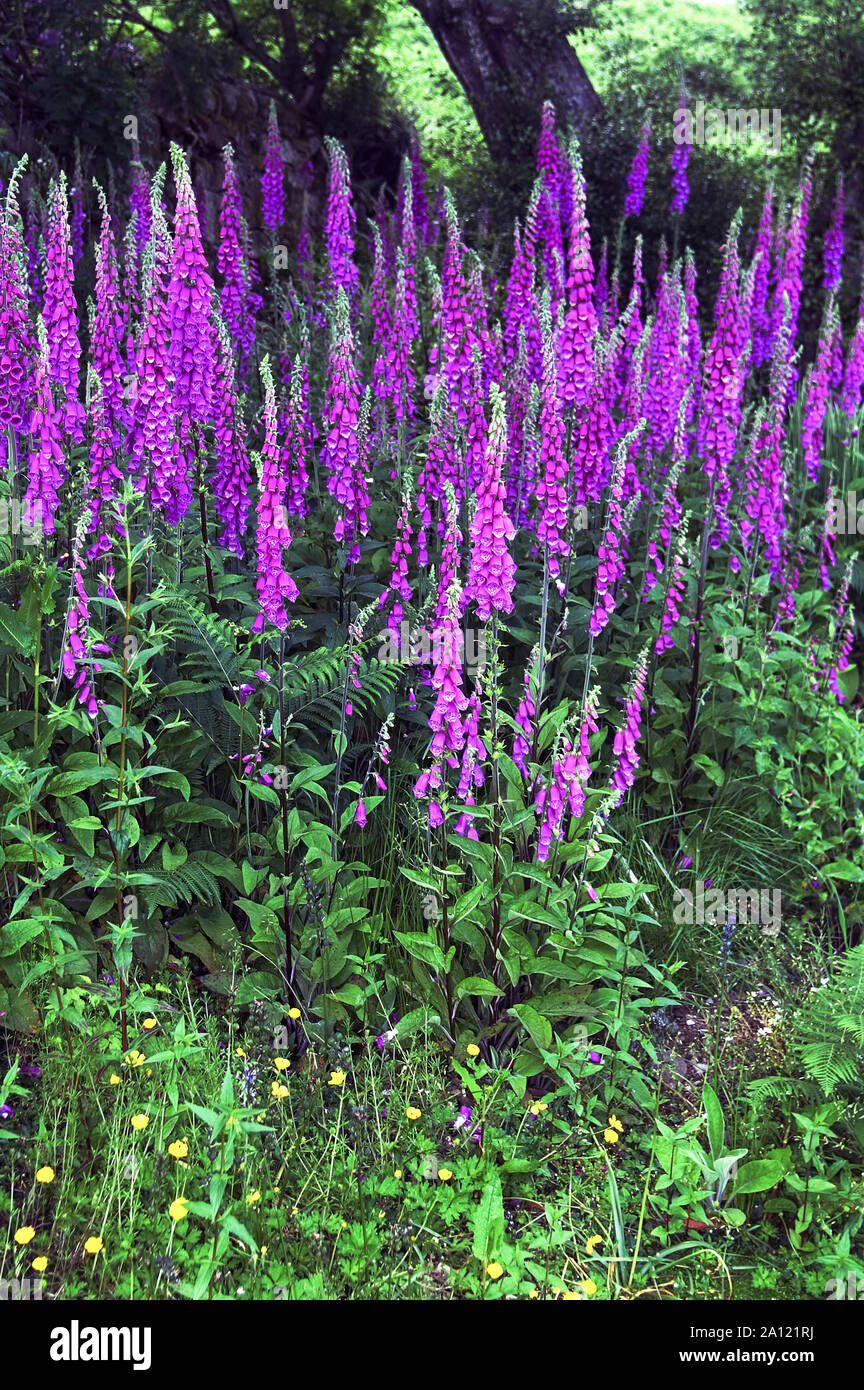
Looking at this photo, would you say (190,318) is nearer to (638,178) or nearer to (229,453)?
(229,453)

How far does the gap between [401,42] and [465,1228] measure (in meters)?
15.0

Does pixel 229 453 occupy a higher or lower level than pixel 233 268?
lower

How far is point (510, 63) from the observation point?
1238cm

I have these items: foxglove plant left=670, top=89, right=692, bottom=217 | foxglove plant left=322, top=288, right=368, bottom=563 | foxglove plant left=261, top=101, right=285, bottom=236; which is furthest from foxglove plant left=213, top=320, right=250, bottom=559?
foxglove plant left=670, top=89, right=692, bottom=217

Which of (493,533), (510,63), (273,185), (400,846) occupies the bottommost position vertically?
(400,846)

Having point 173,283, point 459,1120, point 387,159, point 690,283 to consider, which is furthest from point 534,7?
point 459,1120

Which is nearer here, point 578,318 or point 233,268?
point 578,318

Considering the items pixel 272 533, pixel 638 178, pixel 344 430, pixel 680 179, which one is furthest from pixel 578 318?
pixel 638 178

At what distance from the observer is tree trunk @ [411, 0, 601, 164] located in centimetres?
1202

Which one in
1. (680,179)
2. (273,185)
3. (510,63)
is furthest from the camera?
(510,63)

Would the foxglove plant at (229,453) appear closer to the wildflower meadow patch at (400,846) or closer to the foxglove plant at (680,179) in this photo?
the wildflower meadow patch at (400,846)

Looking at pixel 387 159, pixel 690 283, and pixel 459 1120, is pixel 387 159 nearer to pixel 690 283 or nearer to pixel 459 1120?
pixel 690 283

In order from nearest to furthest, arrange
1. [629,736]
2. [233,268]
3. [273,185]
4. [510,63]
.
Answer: [629,736], [233,268], [273,185], [510,63]

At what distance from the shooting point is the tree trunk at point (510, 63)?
473 inches
